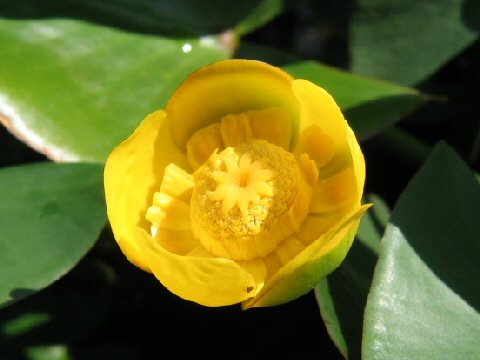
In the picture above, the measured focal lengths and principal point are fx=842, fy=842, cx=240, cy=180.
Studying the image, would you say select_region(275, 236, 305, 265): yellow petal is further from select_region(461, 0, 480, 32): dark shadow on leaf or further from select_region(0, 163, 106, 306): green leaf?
select_region(461, 0, 480, 32): dark shadow on leaf

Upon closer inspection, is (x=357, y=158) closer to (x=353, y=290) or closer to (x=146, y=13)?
(x=353, y=290)

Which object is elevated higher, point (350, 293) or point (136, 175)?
point (136, 175)

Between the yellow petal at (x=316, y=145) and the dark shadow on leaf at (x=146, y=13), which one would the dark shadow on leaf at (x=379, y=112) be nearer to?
the yellow petal at (x=316, y=145)

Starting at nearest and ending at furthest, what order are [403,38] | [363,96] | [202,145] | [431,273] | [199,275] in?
[199,275], [431,273], [202,145], [363,96], [403,38]

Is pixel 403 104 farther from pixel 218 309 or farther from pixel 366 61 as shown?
pixel 218 309

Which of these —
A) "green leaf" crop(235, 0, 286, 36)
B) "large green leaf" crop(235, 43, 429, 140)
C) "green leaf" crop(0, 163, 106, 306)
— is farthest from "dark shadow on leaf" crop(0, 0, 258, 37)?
"green leaf" crop(0, 163, 106, 306)

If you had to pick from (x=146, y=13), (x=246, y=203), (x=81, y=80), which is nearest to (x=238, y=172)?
(x=246, y=203)
